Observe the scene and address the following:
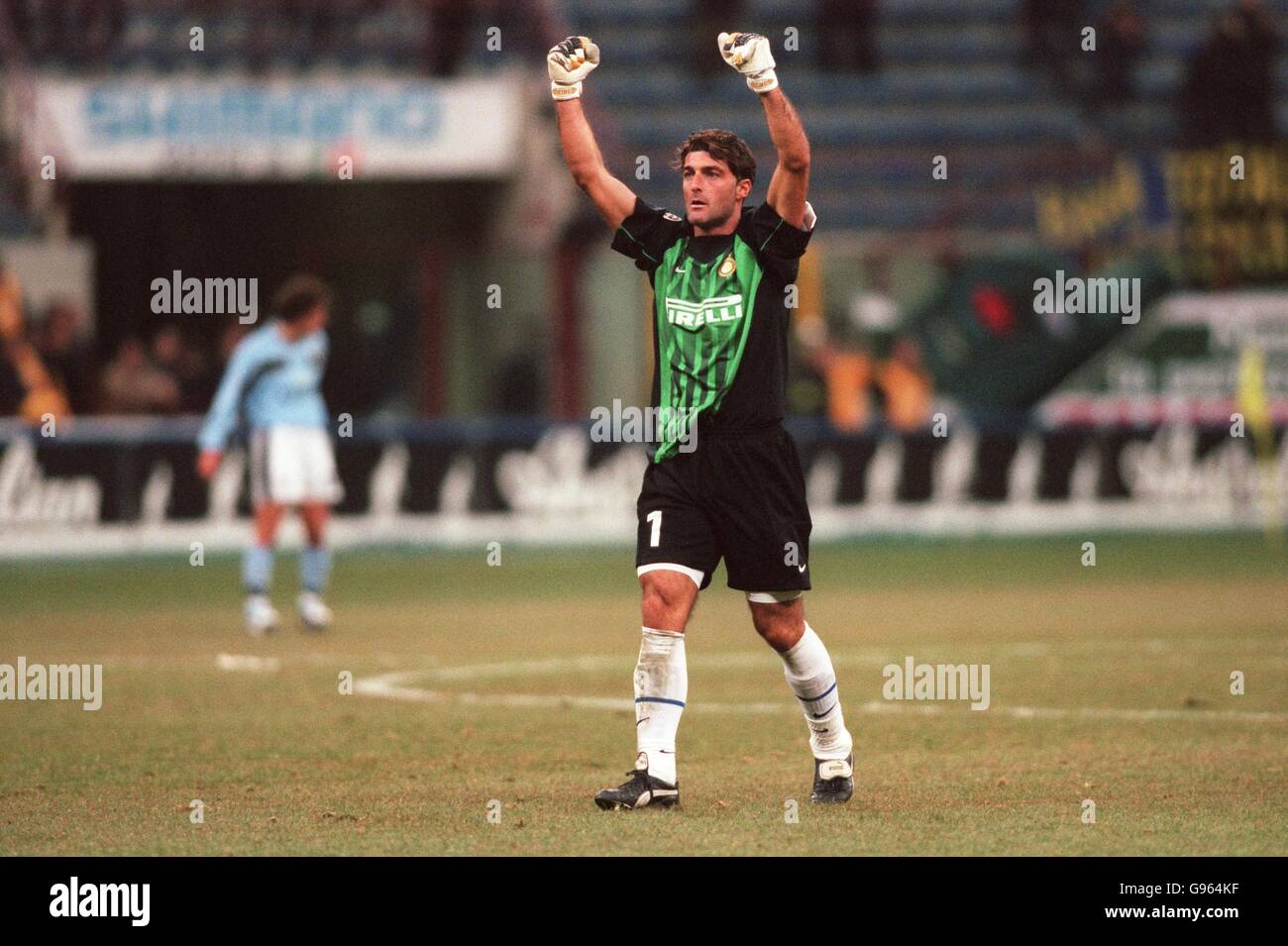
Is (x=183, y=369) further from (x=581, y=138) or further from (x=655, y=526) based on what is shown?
(x=655, y=526)

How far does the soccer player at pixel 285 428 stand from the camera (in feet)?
50.8

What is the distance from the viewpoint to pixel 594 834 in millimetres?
7320

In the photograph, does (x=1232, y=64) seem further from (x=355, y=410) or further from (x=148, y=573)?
(x=148, y=573)

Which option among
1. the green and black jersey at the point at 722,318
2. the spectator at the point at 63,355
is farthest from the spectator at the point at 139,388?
the green and black jersey at the point at 722,318

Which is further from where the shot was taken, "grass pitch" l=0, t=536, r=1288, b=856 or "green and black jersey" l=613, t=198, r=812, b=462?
"green and black jersey" l=613, t=198, r=812, b=462

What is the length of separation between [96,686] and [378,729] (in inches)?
95.3

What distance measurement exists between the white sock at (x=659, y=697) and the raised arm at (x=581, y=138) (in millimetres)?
1482

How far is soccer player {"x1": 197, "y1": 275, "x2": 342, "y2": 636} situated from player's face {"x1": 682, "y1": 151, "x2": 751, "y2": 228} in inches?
311

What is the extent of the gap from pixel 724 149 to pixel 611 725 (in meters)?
3.48

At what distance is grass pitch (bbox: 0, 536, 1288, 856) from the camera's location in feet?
24.5

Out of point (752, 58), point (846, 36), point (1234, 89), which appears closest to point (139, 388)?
point (846, 36)

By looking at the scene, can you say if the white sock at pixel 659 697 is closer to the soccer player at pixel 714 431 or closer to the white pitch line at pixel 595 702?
the soccer player at pixel 714 431

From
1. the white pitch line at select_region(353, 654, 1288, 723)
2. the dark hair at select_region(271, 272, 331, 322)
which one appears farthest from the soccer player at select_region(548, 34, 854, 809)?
the dark hair at select_region(271, 272, 331, 322)

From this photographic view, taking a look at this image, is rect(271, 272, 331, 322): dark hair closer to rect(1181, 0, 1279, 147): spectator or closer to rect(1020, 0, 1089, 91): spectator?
rect(1181, 0, 1279, 147): spectator
